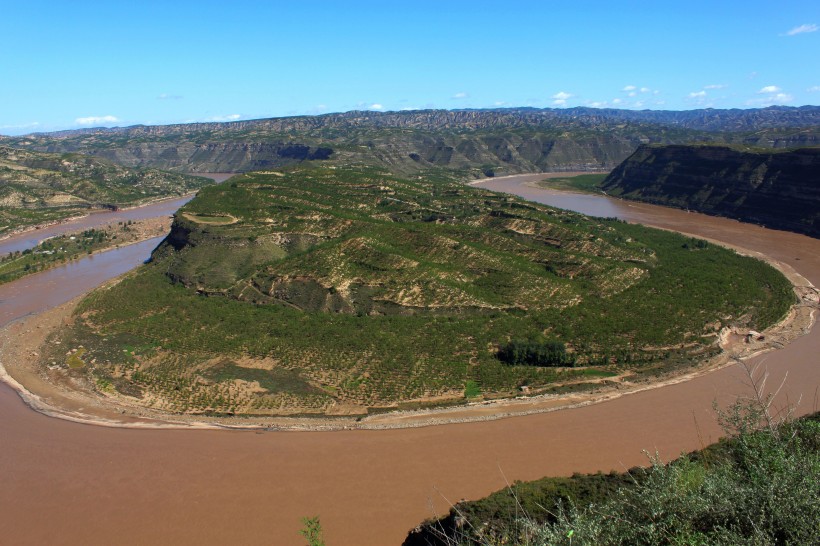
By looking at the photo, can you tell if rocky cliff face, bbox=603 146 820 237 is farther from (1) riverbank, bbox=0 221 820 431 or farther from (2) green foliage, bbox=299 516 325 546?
(2) green foliage, bbox=299 516 325 546

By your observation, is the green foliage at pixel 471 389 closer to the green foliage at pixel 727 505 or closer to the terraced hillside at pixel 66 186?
the green foliage at pixel 727 505

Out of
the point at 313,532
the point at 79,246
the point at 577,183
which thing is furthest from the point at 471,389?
the point at 577,183

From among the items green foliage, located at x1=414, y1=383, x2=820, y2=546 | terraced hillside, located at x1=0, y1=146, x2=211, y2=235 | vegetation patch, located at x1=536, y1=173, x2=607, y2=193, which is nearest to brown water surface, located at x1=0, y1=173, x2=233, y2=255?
terraced hillside, located at x1=0, y1=146, x2=211, y2=235

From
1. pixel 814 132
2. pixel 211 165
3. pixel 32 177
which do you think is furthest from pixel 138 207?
pixel 814 132

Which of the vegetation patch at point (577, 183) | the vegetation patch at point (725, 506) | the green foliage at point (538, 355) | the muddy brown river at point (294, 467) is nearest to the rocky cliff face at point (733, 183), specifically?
the vegetation patch at point (577, 183)

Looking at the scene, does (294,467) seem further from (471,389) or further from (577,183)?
(577,183)

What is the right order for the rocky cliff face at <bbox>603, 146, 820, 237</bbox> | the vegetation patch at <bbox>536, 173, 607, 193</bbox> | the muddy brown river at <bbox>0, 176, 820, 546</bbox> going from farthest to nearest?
the vegetation patch at <bbox>536, 173, 607, 193</bbox>
the rocky cliff face at <bbox>603, 146, 820, 237</bbox>
the muddy brown river at <bbox>0, 176, 820, 546</bbox>

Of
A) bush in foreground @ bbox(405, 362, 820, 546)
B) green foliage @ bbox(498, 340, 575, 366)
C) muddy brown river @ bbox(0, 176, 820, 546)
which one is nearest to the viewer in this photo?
bush in foreground @ bbox(405, 362, 820, 546)

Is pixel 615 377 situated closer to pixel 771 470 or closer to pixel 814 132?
pixel 771 470
